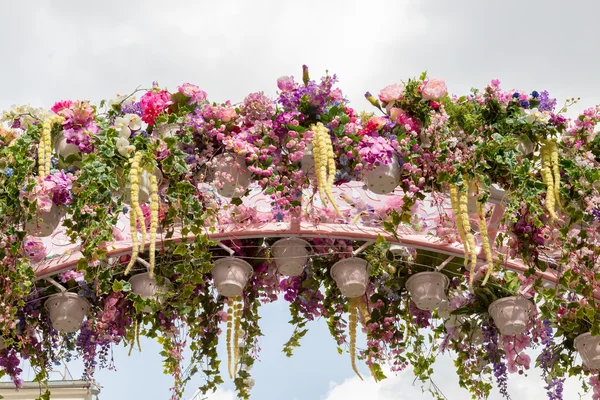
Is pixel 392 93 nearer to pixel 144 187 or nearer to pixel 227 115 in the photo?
pixel 227 115

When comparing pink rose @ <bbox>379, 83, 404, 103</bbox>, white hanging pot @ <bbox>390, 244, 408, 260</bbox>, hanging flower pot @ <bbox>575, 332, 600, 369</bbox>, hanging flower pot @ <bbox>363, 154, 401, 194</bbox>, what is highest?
pink rose @ <bbox>379, 83, 404, 103</bbox>

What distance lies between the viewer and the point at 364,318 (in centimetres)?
522

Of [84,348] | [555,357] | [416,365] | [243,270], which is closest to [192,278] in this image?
[243,270]

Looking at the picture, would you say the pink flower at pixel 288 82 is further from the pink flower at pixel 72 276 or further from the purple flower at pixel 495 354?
the purple flower at pixel 495 354

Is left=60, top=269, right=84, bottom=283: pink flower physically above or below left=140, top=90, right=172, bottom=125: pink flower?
below

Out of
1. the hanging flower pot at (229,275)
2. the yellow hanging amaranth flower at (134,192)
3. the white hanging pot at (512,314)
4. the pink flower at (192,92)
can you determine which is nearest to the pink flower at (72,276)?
the hanging flower pot at (229,275)

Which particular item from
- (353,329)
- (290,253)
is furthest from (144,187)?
(353,329)

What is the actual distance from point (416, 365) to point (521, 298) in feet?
2.74

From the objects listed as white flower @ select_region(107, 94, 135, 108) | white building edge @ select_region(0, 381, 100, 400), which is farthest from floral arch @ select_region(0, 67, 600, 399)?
white building edge @ select_region(0, 381, 100, 400)

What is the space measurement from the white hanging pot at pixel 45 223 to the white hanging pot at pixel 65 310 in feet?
1.89

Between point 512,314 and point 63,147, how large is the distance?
8.89ft

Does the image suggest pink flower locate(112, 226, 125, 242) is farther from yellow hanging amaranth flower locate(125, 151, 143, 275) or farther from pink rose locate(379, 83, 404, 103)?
pink rose locate(379, 83, 404, 103)

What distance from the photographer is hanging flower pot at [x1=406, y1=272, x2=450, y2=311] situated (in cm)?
500

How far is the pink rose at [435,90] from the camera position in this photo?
4320mm
